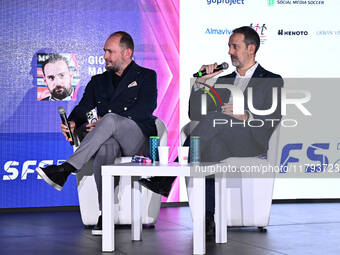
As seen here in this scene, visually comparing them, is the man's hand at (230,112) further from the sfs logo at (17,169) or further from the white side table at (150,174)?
the sfs logo at (17,169)

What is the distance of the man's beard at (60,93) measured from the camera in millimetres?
5645

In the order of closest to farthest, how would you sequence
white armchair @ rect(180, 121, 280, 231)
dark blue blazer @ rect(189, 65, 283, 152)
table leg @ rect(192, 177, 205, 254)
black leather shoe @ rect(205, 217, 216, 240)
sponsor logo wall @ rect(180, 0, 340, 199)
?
table leg @ rect(192, 177, 205, 254), black leather shoe @ rect(205, 217, 216, 240), white armchair @ rect(180, 121, 280, 231), dark blue blazer @ rect(189, 65, 283, 152), sponsor logo wall @ rect(180, 0, 340, 199)

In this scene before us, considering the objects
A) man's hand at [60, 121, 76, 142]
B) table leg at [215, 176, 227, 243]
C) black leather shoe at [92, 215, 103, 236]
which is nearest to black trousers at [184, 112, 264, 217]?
table leg at [215, 176, 227, 243]

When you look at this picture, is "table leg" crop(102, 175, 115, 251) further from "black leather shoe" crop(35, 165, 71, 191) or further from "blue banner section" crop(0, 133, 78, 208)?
"blue banner section" crop(0, 133, 78, 208)

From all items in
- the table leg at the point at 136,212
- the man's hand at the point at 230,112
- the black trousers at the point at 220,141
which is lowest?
the table leg at the point at 136,212

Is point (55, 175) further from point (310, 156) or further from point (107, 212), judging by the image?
point (310, 156)

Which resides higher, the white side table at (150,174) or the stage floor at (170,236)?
the white side table at (150,174)

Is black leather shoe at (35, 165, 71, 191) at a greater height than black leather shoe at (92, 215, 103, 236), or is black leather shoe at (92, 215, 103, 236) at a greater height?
black leather shoe at (35, 165, 71, 191)

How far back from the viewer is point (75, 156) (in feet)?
12.6

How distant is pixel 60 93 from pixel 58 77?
0.15 metres

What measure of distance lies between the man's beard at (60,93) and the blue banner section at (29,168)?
1.08ft

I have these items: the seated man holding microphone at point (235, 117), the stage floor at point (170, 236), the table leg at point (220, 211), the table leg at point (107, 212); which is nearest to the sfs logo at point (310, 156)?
the stage floor at point (170, 236)

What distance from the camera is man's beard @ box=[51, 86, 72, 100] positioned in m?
5.64

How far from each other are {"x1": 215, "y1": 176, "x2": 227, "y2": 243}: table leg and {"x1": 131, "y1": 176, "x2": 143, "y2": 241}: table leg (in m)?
0.47
